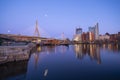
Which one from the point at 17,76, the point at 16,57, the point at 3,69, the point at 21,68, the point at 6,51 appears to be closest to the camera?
the point at 17,76

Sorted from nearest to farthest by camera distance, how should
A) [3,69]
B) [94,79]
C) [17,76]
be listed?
[94,79]
[17,76]
[3,69]

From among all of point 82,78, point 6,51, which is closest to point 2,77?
point 6,51

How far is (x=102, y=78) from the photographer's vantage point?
13.6 meters

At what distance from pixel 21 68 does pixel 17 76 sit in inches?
118

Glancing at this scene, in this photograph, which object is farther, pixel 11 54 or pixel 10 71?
pixel 11 54

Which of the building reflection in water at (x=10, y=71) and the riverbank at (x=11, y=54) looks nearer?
the building reflection in water at (x=10, y=71)

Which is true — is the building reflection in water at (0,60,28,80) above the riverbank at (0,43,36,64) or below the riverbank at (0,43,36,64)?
below

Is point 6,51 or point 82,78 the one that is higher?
point 6,51

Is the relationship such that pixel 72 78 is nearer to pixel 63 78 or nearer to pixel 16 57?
pixel 63 78

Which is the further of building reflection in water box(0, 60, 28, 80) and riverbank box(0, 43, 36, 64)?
riverbank box(0, 43, 36, 64)

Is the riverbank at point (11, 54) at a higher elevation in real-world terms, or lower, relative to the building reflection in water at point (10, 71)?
higher

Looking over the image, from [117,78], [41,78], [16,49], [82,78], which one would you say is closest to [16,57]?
[16,49]

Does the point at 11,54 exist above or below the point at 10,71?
above

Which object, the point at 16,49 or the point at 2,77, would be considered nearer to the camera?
the point at 2,77
